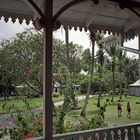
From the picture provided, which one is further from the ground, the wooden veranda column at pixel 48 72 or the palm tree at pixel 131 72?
the palm tree at pixel 131 72

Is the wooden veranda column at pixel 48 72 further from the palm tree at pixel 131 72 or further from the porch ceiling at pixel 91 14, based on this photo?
the palm tree at pixel 131 72

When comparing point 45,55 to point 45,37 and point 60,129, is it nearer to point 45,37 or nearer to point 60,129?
point 45,37

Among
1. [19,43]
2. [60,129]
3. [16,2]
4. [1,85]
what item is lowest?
[60,129]

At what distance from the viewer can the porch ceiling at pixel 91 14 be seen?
348 centimetres

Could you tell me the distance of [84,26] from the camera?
415 cm

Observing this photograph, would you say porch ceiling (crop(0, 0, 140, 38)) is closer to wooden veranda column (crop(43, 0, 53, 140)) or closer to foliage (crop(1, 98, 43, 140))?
wooden veranda column (crop(43, 0, 53, 140))

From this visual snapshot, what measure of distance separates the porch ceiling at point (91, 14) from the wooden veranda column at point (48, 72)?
0.14 meters

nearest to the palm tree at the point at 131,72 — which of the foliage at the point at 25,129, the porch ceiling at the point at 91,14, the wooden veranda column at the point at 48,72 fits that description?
the foliage at the point at 25,129

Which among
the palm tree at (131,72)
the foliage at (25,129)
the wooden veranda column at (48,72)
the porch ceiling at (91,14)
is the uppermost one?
the palm tree at (131,72)

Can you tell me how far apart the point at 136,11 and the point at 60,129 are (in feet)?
10.7

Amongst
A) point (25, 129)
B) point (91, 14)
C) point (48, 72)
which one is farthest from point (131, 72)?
point (48, 72)

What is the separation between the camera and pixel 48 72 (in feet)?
10.5

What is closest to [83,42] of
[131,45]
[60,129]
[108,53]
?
[108,53]

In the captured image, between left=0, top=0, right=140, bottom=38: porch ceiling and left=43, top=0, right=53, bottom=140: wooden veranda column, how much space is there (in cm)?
14
